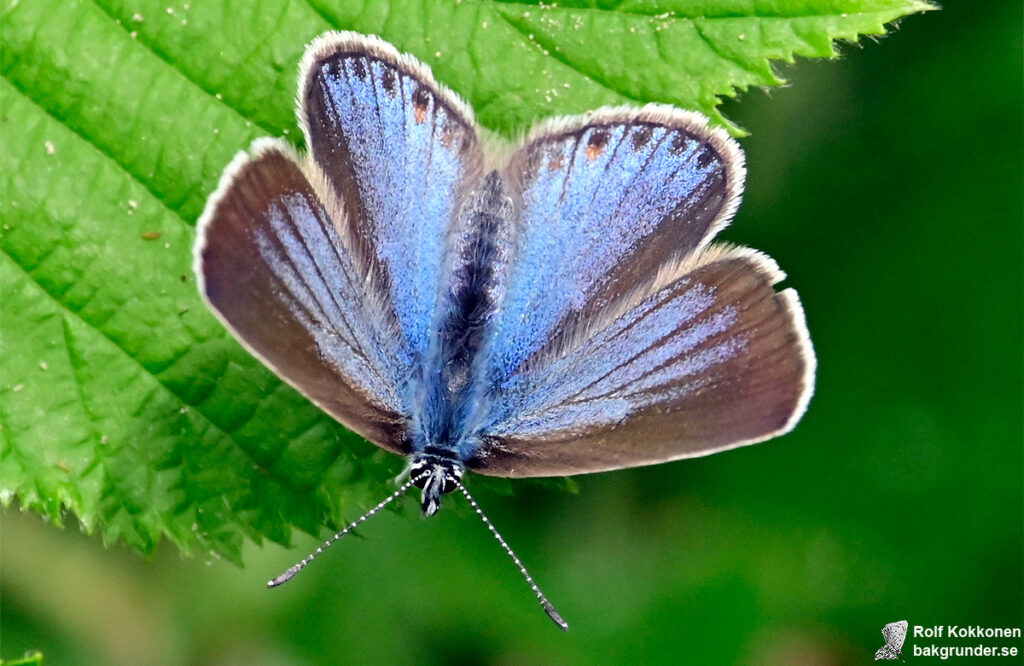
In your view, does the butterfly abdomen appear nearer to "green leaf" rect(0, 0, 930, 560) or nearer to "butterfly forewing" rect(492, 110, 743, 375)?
"butterfly forewing" rect(492, 110, 743, 375)

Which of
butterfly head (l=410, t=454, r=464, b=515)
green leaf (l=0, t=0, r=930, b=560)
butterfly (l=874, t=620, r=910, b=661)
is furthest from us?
butterfly (l=874, t=620, r=910, b=661)

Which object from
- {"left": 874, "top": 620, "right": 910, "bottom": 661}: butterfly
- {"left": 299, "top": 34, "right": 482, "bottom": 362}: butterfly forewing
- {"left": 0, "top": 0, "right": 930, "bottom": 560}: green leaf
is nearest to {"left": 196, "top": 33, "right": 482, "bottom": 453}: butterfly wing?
{"left": 299, "top": 34, "right": 482, "bottom": 362}: butterfly forewing

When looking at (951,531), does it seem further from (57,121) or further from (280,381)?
(57,121)

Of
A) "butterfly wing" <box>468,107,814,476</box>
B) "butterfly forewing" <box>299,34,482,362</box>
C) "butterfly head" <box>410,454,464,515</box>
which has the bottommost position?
"butterfly head" <box>410,454,464,515</box>

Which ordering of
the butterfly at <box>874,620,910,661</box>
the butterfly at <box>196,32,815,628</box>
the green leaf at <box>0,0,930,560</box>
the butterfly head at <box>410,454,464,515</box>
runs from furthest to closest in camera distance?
the butterfly at <box>874,620,910,661</box>
the green leaf at <box>0,0,930,560</box>
the butterfly head at <box>410,454,464,515</box>
the butterfly at <box>196,32,815,628</box>

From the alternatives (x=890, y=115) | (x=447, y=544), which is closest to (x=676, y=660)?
(x=447, y=544)

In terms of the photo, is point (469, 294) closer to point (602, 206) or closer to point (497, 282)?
point (497, 282)

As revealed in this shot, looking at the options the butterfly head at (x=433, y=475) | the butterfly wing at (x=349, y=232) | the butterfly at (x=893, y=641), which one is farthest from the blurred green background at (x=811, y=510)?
the butterfly wing at (x=349, y=232)
